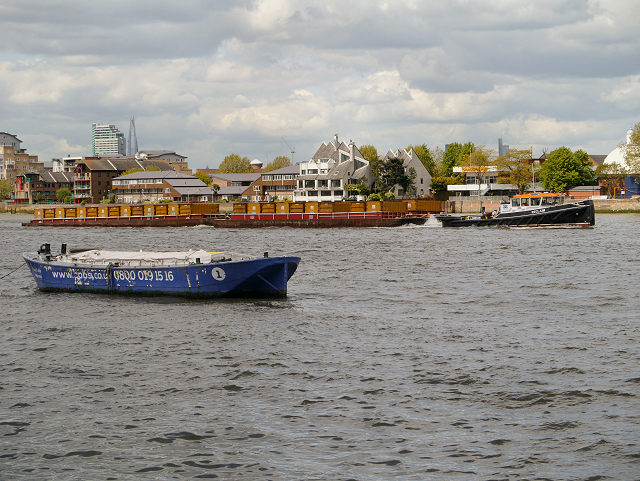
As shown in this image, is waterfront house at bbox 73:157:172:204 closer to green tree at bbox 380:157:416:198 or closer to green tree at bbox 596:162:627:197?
green tree at bbox 380:157:416:198

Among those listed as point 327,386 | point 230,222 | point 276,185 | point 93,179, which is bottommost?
point 327,386

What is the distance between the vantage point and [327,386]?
13539 mm

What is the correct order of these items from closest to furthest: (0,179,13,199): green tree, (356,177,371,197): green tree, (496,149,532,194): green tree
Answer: (496,149,532,194): green tree, (356,177,371,197): green tree, (0,179,13,199): green tree

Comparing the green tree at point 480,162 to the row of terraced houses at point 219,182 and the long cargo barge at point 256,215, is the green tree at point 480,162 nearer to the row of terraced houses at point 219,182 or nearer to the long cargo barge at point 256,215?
the row of terraced houses at point 219,182

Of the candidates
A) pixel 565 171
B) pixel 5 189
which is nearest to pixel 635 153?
pixel 565 171

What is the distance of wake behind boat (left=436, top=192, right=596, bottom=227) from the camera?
68.2 m

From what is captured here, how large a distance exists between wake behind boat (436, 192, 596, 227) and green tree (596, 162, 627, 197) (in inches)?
2345

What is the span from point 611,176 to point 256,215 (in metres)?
75.3

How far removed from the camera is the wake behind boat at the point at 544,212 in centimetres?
6825

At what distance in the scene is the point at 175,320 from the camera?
20766 millimetres

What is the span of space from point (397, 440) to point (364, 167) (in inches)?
4849

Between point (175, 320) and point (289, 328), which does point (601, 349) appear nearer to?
point (289, 328)

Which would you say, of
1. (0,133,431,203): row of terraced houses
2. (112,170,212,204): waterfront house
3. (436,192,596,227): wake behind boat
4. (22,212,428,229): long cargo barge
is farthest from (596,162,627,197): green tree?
(112,170,212,204): waterfront house

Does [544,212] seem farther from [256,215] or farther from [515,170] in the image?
[515,170]
